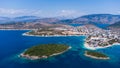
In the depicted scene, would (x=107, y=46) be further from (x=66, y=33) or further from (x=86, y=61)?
(x=66, y=33)

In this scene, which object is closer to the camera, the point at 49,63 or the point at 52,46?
the point at 49,63

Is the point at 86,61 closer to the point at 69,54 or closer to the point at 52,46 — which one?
the point at 69,54

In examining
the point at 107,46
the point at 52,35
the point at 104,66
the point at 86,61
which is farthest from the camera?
the point at 52,35

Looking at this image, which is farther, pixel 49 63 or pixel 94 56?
pixel 94 56

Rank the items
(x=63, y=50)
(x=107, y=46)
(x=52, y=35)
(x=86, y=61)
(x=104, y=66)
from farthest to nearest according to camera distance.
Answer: (x=52, y=35), (x=107, y=46), (x=63, y=50), (x=86, y=61), (x=104, y=66)

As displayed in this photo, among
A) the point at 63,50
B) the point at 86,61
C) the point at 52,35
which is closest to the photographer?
the point at 86,61

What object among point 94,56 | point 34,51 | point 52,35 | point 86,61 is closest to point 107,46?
point 94,56

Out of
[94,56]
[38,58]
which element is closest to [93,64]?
[94,56]

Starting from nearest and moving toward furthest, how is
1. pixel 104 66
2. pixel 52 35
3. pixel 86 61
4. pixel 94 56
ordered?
1. pixel 104 66
2. pixel 86 61
3. pixel 94 56
4. pixel 52 35
